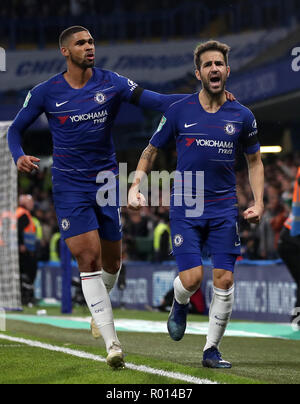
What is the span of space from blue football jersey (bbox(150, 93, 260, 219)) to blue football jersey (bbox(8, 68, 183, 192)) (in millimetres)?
227

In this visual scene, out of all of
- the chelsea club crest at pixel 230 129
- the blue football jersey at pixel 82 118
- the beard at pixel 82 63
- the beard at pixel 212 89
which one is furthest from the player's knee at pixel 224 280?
the beard at pixel 82 63

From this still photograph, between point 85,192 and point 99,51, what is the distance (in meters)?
22.4

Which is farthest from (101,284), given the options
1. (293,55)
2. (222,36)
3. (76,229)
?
(222,36)

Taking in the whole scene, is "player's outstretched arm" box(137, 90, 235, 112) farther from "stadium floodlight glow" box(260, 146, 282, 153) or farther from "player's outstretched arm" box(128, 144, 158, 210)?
"stadium floodlight glow" box(260, 146, 282, 153)

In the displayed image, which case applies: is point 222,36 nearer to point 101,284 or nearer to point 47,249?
point 47,249

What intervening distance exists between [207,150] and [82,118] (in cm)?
94

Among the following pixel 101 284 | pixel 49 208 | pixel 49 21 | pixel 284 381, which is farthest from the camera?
pixel 49 21

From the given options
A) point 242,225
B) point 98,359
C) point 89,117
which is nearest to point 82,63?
point 89,117

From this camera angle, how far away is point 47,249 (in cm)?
1980

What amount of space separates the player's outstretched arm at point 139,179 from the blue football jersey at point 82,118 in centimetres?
27

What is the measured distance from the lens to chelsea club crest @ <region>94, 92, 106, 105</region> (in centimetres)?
663

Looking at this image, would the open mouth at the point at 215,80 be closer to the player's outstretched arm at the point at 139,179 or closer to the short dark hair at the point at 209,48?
the short dark hair at the point at 209,48
